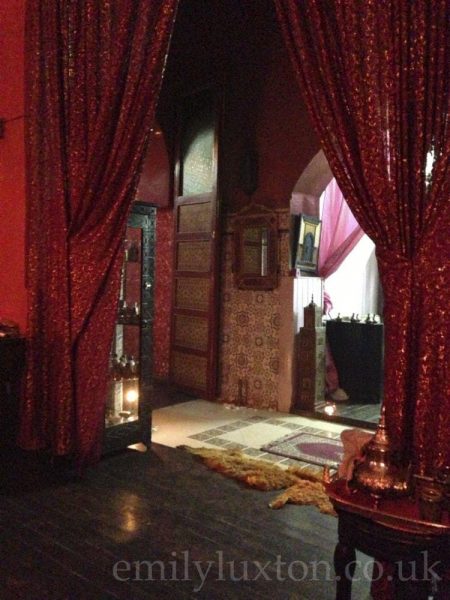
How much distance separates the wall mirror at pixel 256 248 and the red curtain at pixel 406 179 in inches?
120

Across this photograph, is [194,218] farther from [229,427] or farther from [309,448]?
[309,448]

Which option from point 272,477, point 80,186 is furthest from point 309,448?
point 80,186

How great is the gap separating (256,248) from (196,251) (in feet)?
2.64

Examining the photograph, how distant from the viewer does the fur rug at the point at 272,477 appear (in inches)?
113

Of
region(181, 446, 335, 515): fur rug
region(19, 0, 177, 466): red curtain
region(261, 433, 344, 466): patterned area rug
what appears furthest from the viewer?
region(261, 433, 344, 466): patterned area rug

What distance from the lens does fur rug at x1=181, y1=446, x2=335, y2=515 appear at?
2879mm

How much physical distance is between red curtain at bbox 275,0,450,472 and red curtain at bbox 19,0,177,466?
55.7 inches

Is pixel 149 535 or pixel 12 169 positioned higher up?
pixel 12 169

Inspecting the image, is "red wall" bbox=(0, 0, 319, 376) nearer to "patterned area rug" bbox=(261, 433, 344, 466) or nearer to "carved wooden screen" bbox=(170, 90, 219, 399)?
"carved wooden screen" bbox=(170, 90, 219, 399)

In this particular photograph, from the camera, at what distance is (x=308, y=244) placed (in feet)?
16.9

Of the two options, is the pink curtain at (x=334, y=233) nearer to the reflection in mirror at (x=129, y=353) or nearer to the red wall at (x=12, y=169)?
the reflection in mirror at (x=129, y=353)

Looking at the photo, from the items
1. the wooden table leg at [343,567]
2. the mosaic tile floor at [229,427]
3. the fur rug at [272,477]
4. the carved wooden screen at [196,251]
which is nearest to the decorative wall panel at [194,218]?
the carved wooden screen at [196,251]

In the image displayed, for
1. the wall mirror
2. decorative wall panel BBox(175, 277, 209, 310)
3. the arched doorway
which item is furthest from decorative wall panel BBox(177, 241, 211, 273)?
the arched doorway

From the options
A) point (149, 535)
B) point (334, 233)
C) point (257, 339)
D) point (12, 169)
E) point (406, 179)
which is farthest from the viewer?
point (334, 233)
